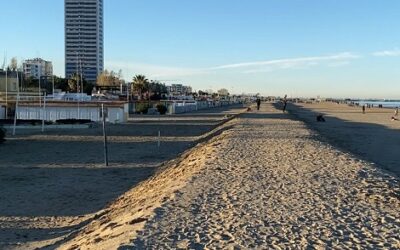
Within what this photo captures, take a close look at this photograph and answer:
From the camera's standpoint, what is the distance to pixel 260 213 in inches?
267

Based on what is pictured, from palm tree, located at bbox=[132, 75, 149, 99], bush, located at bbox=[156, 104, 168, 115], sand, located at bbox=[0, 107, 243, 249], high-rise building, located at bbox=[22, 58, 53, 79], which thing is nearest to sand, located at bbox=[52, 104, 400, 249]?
sand, located at bbox=[0, 107, 243, 249]

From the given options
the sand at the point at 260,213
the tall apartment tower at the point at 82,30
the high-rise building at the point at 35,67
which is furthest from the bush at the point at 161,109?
the high-rise building at the point at 35,67

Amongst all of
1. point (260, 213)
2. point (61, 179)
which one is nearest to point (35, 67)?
point (61, 179)

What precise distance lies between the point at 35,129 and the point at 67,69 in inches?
5181

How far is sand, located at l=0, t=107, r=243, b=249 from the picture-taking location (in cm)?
853

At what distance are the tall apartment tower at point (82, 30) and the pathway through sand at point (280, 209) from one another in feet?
435

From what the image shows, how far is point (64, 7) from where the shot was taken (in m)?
141

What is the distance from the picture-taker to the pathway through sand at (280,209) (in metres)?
5.50

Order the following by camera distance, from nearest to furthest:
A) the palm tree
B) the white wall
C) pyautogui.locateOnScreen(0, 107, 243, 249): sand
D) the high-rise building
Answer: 1. pyautogui.locateOnScreen(0, 107, 243, 249): sand
2. the white wall
3. the palm tree
4. the high-rise building

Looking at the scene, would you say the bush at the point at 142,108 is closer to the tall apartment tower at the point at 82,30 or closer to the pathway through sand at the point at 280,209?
the pathway through sand at the point at 280,209

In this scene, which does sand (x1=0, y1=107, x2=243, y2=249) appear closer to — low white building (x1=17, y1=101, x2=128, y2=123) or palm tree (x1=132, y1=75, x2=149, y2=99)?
low white building (x1=17, y1=101, x2=128, y2=123)

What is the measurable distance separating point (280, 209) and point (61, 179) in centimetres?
773

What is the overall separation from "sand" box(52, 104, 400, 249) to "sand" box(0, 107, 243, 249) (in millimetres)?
794

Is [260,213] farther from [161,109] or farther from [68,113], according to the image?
[161,109]
